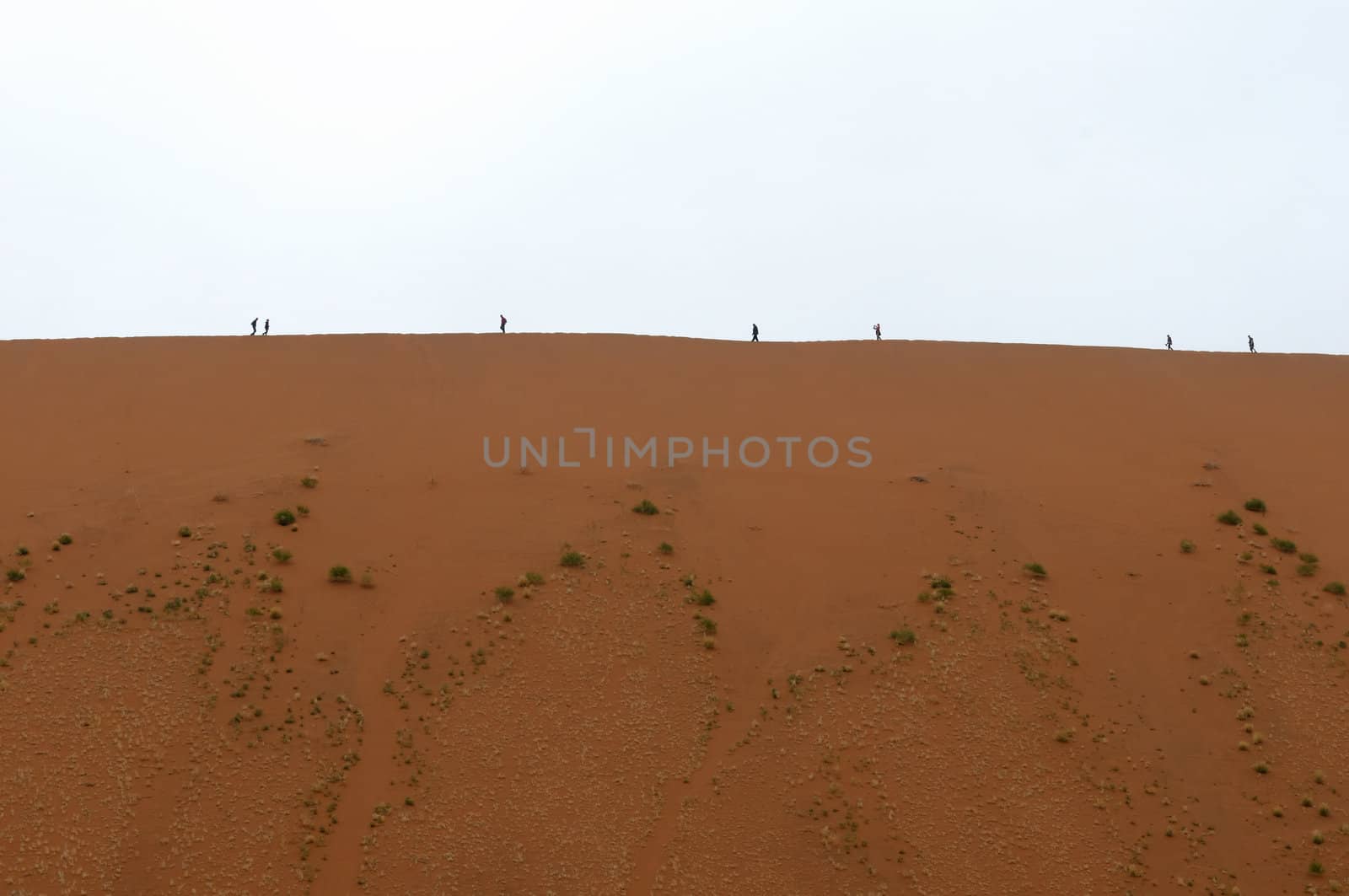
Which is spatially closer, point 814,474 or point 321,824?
point 321,824

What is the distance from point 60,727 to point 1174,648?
1751cm

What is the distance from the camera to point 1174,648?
725 inches

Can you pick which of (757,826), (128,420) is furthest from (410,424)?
(757,826)

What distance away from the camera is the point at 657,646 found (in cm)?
1833

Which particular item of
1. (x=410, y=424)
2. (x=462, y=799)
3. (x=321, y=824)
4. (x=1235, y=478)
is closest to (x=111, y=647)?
(x=321, y=824)

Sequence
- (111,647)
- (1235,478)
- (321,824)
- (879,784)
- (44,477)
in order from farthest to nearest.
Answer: (1235,478) < (44,477) < (111,647) < (879,784) < (321,824)

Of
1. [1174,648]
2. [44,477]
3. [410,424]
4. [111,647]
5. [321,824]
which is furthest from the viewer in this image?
[410,424]

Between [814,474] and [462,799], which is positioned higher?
[814,474]

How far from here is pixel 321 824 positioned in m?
14.5

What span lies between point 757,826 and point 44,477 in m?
16.7

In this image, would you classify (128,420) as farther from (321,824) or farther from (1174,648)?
(1174,648)

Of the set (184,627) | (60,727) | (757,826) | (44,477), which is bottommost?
(757,826)

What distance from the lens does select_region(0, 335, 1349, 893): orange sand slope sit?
570 inches

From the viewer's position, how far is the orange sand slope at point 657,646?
47.5 ft
